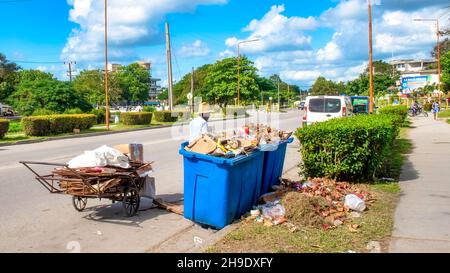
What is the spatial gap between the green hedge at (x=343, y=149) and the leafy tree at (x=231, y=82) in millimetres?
49846

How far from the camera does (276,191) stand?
Result: 7.25 meters

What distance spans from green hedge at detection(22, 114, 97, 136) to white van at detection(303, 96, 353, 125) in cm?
1348

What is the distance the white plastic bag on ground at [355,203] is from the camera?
21.5ft

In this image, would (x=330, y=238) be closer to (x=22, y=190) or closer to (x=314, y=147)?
(x=314, y=147)

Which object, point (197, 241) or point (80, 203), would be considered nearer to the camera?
point (197, 241)

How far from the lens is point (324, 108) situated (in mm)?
17125

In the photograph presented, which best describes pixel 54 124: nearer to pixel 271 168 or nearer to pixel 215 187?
pixel 271 168

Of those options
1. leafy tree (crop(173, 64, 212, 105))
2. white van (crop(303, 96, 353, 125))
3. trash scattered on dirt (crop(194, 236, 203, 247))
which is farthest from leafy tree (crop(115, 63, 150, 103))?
trash scattered on dirt (crop(194, 236, 203, 247))

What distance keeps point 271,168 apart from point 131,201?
242cm

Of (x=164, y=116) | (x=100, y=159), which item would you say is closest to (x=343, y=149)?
(x=100, y=159)

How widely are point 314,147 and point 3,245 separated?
5426 millimetres

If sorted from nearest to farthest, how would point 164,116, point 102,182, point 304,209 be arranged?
point 304,209 → point 102,182 → point 164,116

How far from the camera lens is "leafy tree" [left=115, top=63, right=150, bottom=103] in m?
121
